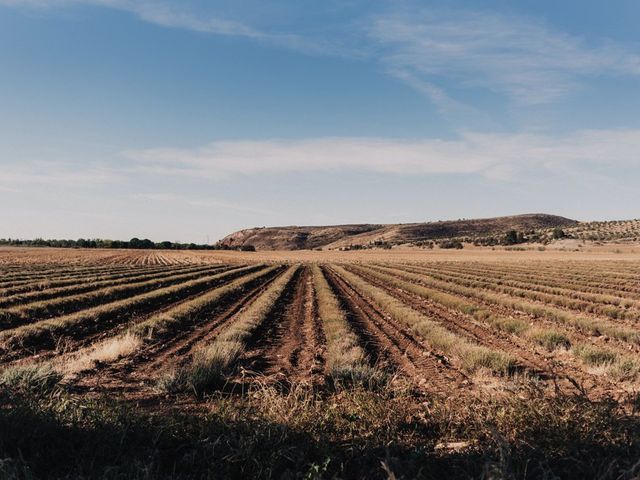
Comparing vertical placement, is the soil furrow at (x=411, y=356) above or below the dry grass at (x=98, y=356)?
below

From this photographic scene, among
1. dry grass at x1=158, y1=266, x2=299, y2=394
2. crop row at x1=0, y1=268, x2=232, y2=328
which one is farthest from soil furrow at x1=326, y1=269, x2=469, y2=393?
crop row at x1=0, y1=268, x2=232, y2=328

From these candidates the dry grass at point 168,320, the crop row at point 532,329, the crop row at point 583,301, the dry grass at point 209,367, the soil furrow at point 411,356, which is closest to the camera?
the dry grass at point 209,367

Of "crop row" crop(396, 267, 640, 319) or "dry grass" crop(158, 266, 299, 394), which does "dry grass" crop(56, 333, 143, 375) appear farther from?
"crop row" crop(396, 267, 640, 319)

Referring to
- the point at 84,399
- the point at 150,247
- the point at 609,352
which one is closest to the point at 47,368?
the point at 84,399

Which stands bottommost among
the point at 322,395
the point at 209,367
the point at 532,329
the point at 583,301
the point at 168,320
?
the point at 583,301

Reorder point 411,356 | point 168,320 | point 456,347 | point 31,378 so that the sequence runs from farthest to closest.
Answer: point 168,320 → point 411,356 → point 456,347 → point 31,378

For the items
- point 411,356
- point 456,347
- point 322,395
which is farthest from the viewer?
point 411,356

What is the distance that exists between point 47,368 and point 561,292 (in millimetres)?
25647

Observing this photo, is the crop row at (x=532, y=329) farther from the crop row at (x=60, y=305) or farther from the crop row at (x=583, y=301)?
the crop row at (x=60, y=305)

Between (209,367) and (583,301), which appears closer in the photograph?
(209,367)

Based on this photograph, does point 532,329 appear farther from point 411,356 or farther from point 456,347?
point 411,356

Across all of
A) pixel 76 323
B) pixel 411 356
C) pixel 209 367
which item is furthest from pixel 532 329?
pixel 76 323

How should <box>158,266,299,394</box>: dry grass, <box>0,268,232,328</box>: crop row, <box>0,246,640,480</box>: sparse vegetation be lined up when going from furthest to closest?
1. <box>0,268,232,328</box>: crop row
2. <box>158,266,299,394</box>: dry grass
3. <box>0,246,640,480</box>: sparse vegetation

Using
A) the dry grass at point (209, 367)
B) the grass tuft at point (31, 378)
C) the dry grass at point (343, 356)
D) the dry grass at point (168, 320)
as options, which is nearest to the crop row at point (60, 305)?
the dry grass at point (168, 320)
